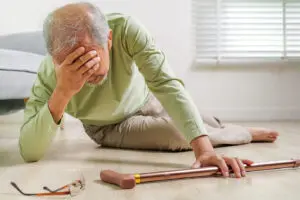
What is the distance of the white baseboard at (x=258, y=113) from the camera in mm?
2709

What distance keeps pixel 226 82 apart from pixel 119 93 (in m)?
1.40

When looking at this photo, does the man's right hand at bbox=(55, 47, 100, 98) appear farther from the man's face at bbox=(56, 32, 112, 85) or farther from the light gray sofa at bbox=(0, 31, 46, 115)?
the light gray sofa at bbox=(0, 31, 46, 115)

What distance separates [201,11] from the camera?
2.69 m

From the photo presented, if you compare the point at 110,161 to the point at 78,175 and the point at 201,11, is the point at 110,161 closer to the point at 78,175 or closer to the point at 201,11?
the point at 78,175

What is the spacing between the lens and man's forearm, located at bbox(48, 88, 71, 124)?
1.16m

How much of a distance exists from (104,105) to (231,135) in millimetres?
495

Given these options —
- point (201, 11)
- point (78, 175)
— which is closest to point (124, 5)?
point (201, 11)

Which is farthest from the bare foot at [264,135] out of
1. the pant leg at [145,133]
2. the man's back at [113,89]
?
the man's back at [113,89]

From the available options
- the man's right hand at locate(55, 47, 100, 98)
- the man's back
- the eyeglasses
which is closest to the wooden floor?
the eyeglasses

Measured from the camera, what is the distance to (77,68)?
1.06 metres

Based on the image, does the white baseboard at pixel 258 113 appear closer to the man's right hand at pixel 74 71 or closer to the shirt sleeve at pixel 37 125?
the shirt sleeve at pixel 37 125

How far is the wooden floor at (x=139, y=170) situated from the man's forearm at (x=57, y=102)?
0.50ft

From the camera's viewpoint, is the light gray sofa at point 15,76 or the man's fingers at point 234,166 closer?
the man's fingers at point 234,166

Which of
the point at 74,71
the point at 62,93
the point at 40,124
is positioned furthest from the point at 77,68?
the point at 40,124
